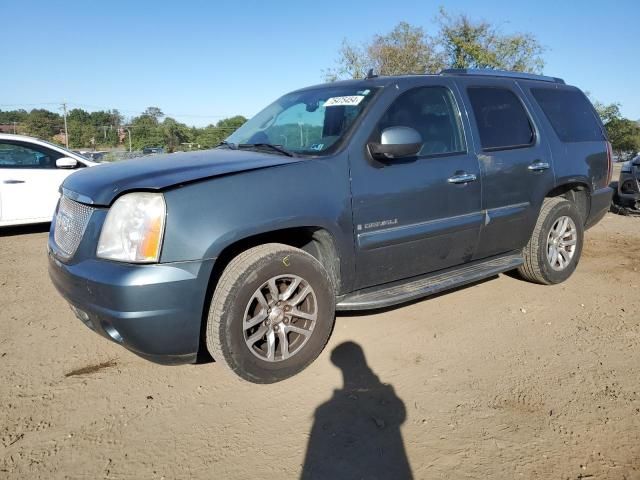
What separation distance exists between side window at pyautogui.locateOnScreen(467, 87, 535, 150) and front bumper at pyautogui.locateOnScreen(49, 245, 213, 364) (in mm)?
2545

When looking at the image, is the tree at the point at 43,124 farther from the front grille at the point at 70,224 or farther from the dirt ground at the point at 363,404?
the dirt ground at the point at 363,404

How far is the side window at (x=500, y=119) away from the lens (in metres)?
3.92

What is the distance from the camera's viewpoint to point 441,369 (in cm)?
312

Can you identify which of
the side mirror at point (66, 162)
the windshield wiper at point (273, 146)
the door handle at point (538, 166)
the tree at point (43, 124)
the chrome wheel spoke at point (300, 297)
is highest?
the tree at point (43, 124)

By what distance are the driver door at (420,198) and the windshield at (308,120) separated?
240 mm

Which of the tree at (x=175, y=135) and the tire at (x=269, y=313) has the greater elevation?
the tree at (x=175, y=135)

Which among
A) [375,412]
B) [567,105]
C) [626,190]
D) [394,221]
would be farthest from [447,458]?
[626,190]

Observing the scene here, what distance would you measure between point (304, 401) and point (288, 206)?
3.71 ft

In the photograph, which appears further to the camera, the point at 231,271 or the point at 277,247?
the point at 277,247

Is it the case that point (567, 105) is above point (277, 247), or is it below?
above

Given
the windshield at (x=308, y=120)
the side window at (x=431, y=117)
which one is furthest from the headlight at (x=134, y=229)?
the side window at (x=431, y=117)

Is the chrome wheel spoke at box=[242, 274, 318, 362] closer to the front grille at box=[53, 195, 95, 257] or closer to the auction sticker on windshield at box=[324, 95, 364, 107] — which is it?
the front grille at box=[53, 195, 95, 257]

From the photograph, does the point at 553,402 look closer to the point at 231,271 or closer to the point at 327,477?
the point at 327,477

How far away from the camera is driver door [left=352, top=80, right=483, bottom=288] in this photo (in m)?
3.21
